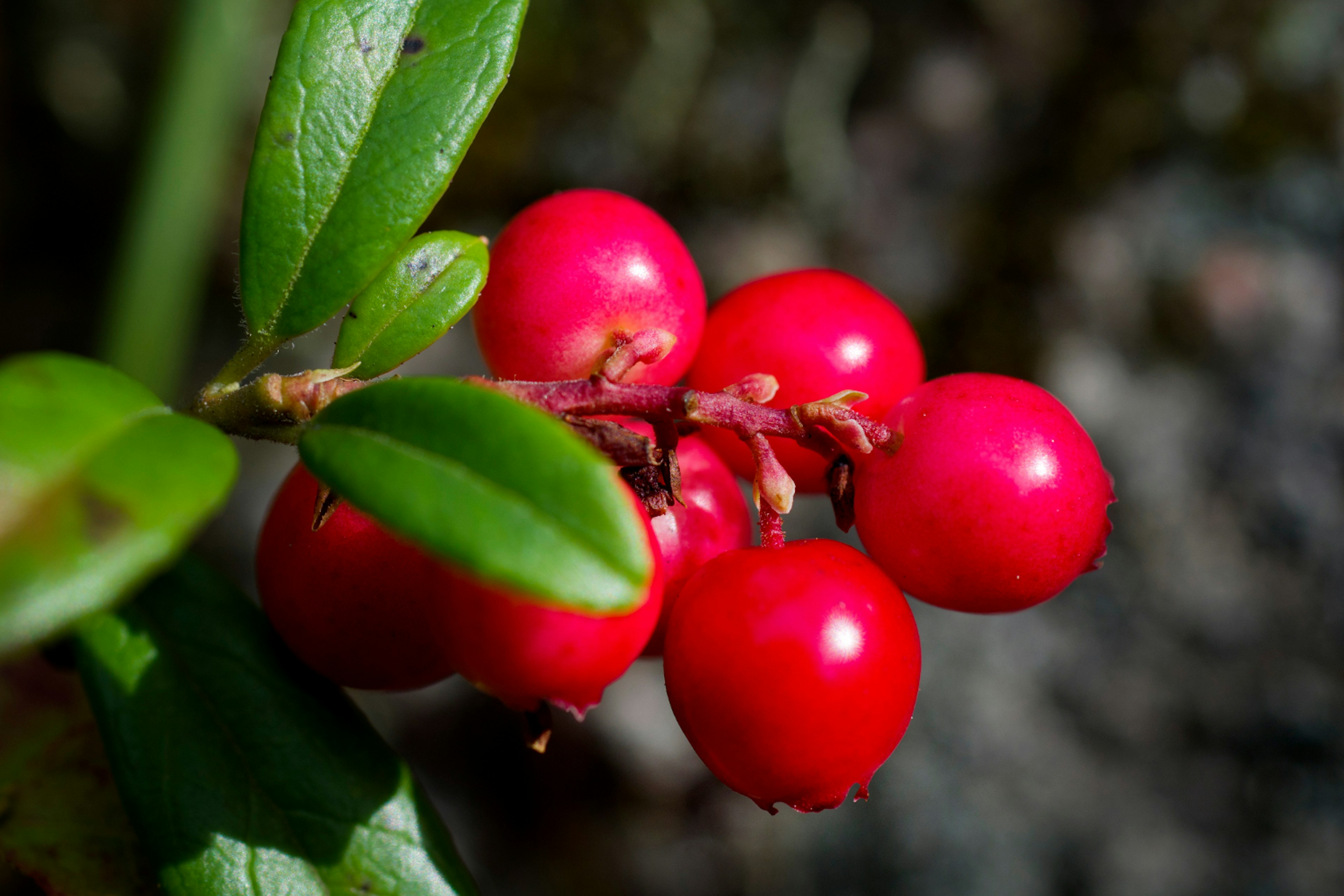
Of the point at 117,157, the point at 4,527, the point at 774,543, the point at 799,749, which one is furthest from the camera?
the point at 117,157

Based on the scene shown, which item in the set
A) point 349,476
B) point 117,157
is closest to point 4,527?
point 349,476

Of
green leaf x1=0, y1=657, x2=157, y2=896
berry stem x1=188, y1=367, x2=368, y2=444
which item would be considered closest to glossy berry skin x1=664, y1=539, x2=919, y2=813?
berry stem x1=188, y1=367, x2=368, y2=444

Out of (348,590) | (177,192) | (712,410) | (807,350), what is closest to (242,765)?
(348,590)

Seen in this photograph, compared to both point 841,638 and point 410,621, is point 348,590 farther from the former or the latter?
point 841,638

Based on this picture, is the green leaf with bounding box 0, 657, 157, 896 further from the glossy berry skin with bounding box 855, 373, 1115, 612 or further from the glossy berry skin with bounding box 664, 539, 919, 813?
the glossy berry skin with bounding box 855, 373, 1115, 612

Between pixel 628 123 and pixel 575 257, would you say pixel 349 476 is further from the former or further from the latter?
pixel 628 123
